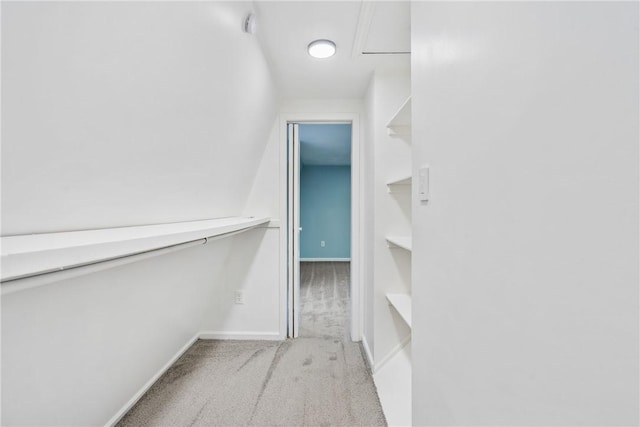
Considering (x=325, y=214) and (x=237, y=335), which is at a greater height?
(x=325, y=214)

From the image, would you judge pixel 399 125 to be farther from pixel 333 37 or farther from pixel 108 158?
pixel 108 158

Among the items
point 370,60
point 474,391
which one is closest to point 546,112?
point 474,391

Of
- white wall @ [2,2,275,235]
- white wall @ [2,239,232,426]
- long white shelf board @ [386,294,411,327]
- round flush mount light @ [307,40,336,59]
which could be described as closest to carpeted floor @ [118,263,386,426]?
white wall @ [2,239,232,426]

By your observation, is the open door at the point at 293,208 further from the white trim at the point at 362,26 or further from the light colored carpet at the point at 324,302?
the white trim at the point at 362,26

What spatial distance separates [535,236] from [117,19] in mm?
1001

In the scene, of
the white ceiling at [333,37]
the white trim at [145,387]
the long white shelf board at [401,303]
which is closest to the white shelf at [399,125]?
the white ceiling at [333,37]

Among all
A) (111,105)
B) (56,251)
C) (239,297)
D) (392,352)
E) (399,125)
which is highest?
(399,125)

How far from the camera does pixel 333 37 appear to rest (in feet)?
5.17

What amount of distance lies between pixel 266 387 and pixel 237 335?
78cm

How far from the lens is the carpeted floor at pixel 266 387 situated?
149 centimetres

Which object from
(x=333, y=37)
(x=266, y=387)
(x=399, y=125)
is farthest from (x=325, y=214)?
(x=333, y=37)

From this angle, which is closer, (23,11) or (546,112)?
(546,112)

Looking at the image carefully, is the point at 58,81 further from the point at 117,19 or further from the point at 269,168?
the point at 269,168

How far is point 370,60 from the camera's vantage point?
1817mm
